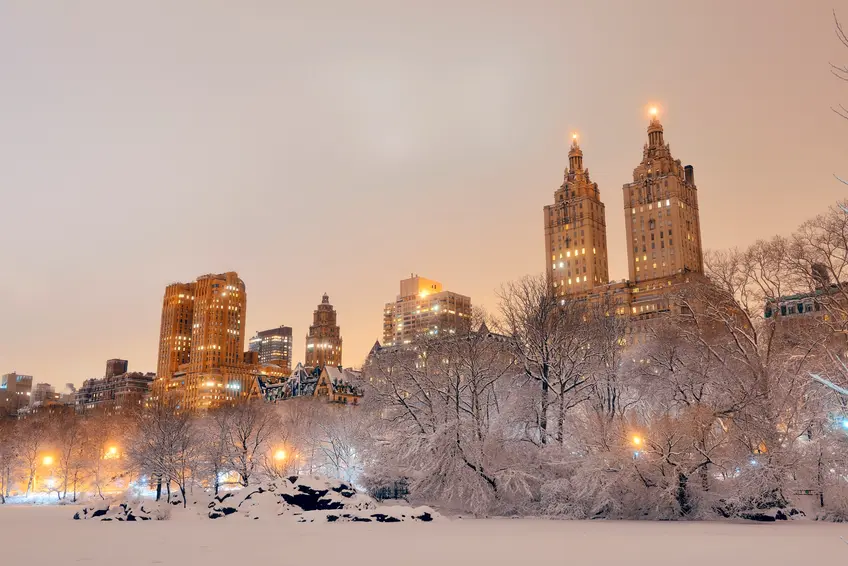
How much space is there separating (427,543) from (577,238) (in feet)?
507

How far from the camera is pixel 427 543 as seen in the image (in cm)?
2348

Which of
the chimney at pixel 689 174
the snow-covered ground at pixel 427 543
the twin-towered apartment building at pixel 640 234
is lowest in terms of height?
the snow-covered ground at pixel 427 543

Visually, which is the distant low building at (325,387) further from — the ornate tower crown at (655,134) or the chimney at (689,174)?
the chimney at (689,174)

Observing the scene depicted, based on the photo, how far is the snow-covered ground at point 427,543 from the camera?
63.1 ft

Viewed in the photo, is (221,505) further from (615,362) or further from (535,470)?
(615,362)

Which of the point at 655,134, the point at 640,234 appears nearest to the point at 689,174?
the point at 655,134

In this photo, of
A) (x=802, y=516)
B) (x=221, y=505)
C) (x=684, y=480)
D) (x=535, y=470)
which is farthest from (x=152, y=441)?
(x=802, y=516)

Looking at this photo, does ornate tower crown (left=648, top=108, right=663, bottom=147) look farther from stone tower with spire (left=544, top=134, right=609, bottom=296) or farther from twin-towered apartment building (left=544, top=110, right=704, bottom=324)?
stone tower with spire (left=544, top=134, right=609, bottom=296)

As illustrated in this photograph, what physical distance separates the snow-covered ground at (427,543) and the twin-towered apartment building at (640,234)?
119m

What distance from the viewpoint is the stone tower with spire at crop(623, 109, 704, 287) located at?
155750 millimetres

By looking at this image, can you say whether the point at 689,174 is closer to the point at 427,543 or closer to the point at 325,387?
the point at 325,387

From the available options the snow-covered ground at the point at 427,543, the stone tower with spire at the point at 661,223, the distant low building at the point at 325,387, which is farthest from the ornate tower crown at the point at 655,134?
the snow-covered ground at the point at 427,543

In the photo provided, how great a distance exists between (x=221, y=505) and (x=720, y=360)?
2745 cm

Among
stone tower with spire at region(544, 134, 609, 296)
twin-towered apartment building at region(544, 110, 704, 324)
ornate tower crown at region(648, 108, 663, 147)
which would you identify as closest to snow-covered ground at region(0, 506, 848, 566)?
twin-towered apartment building at region(544, 110, 704, 324)
